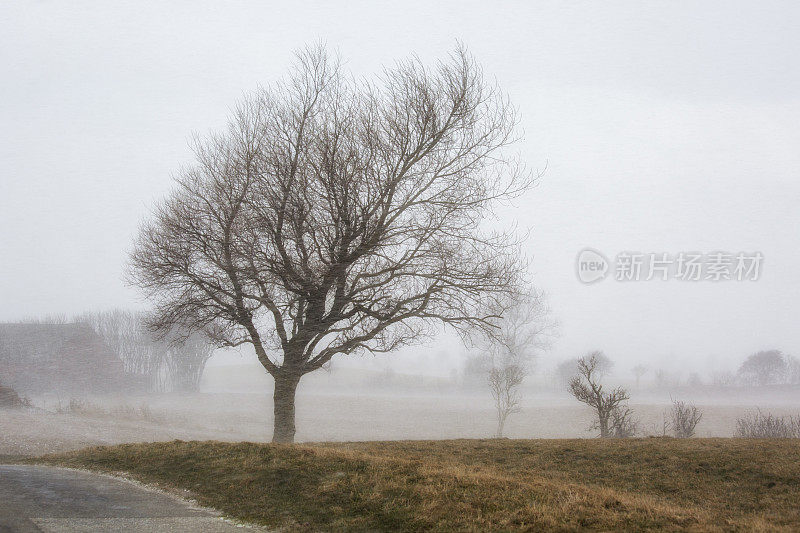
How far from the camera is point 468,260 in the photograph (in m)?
14.9

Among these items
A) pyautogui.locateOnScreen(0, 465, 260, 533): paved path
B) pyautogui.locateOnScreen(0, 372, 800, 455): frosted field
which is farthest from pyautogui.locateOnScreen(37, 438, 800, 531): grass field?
pyautogui.locateOnScreen(0, 372, 800, 455): frosted field

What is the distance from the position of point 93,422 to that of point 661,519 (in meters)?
31.1

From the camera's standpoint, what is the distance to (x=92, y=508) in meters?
8.39

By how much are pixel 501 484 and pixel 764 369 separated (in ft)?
212

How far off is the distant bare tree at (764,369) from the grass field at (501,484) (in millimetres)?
57406

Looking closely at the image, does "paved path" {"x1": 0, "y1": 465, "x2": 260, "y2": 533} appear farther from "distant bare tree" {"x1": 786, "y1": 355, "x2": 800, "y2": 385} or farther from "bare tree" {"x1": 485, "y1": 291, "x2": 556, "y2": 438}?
"distant bare tree" {"x1": 786, "y1": 355, "x2": 800, "y2": 385}

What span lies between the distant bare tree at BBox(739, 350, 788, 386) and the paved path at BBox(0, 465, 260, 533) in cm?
6630

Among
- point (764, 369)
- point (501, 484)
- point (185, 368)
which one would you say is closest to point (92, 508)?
point (501, 484)

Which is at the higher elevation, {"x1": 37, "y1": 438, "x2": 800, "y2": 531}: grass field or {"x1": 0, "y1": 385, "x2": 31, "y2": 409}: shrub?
{"x1": 37, "y1": 438, "x2": 800, "y2": 531}: grass field

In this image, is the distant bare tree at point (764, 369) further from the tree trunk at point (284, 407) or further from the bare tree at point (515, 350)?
the tree trunk at point (284, 407)

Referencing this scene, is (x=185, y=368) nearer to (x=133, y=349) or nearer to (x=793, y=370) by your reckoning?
(x=133, y=349)

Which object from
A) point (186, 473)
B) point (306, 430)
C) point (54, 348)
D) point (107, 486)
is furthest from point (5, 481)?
point (54, 348)

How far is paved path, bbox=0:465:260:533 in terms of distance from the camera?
7305 millimetres

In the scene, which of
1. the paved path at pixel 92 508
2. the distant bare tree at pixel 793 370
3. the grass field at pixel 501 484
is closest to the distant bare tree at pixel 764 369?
the distant bare tree at pixel 793 370
